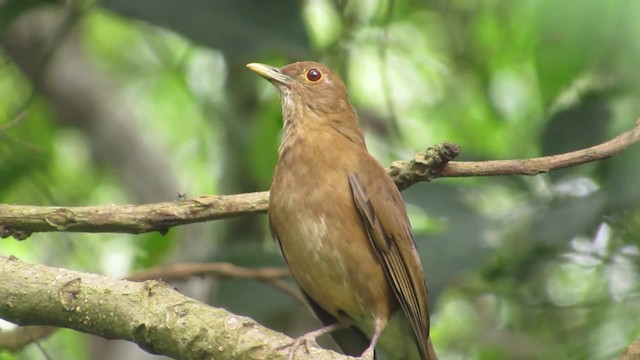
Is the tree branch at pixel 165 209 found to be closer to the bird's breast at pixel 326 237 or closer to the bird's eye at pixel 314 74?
the bird's breast at pixel 326 237

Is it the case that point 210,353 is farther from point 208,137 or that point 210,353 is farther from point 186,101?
point 186,101

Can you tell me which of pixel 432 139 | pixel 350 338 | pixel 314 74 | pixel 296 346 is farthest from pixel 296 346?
pixel 432 139

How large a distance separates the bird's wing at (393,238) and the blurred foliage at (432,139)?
0.56 meters

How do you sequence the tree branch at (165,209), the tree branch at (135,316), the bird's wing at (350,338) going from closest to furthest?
the tree branch at (135,316) < the tree branch at (165,209) < the bird's wing at (350,338)

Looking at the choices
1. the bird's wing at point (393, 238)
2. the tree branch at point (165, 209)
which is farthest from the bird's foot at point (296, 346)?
the bird's wing at point (393, 238)

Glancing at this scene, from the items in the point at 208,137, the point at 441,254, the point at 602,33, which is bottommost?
the point at 602,33

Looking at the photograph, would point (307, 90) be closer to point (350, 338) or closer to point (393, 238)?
point (393, 238)

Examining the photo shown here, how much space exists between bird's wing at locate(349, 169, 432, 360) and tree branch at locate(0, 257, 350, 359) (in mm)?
1080

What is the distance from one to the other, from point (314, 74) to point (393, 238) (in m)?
1.29

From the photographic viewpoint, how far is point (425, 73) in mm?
8406

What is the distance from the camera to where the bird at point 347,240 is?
4438 millimetres

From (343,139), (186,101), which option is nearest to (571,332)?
(343,139)

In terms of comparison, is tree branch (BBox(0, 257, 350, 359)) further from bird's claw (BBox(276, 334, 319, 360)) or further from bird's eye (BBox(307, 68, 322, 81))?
bird's eye (BBox(307, 68, 322, 81))

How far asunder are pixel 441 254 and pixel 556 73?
2361 mm
